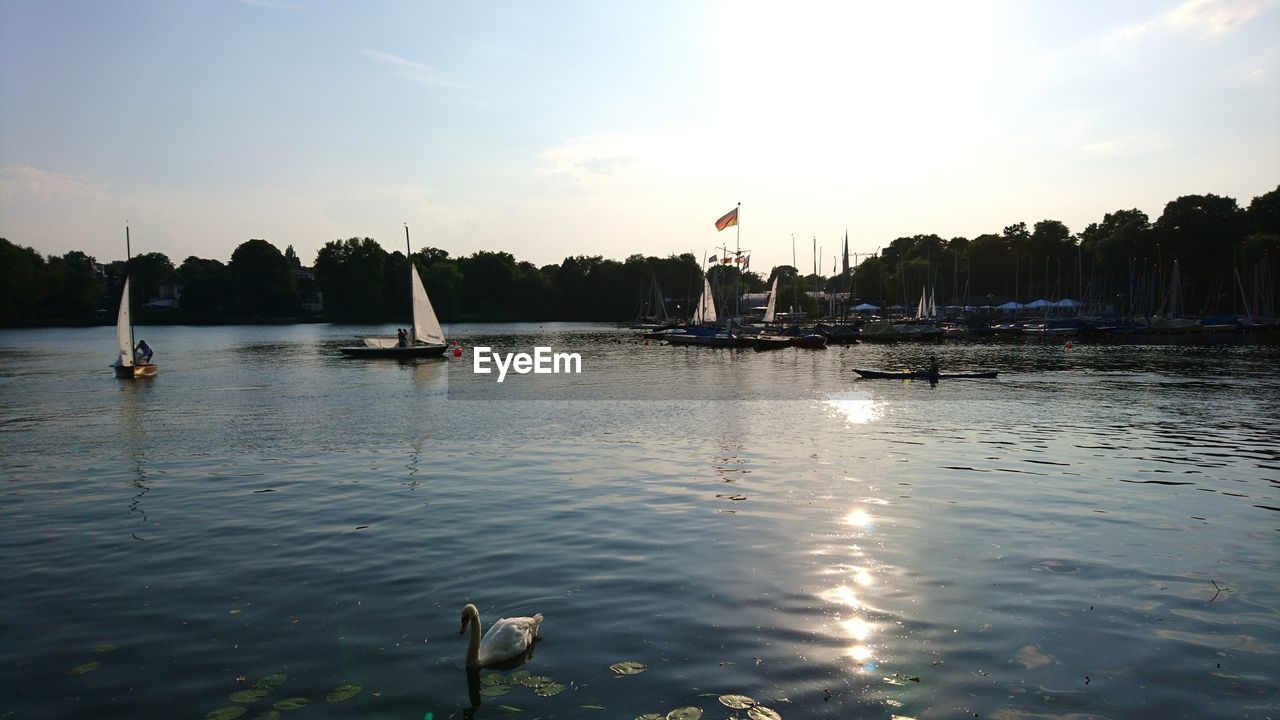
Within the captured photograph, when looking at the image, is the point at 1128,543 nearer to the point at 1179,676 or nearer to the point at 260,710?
the point at 1179,676

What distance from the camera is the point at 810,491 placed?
900 inches

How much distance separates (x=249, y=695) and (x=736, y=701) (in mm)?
6151

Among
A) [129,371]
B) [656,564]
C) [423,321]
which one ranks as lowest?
[656,564]

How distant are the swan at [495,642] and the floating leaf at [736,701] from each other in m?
2.95

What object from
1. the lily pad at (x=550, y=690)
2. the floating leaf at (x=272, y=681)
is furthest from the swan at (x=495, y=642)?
the floating leaf at (x=272, y=681)

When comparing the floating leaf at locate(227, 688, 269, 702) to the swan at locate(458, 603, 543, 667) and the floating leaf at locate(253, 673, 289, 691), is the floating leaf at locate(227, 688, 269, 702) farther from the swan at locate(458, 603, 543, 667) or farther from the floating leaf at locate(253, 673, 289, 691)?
the swan at locate(458, 603, 543, 667)

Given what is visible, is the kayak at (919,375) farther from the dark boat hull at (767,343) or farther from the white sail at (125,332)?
the white sail at (125,332)

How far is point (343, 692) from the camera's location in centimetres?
1041

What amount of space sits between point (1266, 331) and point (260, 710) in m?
154

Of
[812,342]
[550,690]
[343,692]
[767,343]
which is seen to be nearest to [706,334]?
[767,343]

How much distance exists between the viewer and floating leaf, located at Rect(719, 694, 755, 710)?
997cm

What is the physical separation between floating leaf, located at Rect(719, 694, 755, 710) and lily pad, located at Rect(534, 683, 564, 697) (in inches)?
81.7

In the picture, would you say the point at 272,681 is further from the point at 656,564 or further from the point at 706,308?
the point at 706,308

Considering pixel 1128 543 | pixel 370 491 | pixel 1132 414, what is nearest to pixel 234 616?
pixel 370 491
